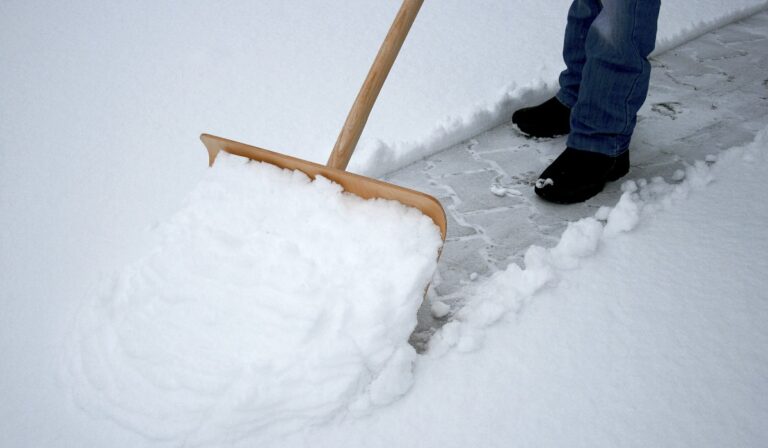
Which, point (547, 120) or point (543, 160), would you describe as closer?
point (543, 160)

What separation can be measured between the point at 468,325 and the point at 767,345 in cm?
69

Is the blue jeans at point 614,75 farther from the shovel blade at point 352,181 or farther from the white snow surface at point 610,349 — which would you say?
the shovel blade at point 352,181

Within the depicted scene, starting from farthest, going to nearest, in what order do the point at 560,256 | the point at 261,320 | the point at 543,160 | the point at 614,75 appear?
the point at 543,160 < the point at 614,75 < the point at 560,256 < the point at 261,320

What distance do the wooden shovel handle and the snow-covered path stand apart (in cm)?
47

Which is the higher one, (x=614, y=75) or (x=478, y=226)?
(x=614, y=75)

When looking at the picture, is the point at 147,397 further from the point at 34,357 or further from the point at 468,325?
the point at 468,325

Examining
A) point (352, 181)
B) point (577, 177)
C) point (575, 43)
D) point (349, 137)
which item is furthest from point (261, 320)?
point (575, 43)

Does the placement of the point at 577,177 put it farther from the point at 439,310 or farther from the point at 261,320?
the point at 261,320

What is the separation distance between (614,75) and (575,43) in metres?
0.48

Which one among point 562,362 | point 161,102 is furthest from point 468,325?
point 161,102

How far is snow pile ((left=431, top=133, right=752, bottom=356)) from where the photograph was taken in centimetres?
124

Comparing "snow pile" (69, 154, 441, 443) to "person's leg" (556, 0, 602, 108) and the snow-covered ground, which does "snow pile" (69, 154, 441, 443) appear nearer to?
the snow-covered ground

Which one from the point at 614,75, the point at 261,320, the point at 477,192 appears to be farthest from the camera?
the point at 477,192

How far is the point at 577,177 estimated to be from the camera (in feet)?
5.60
